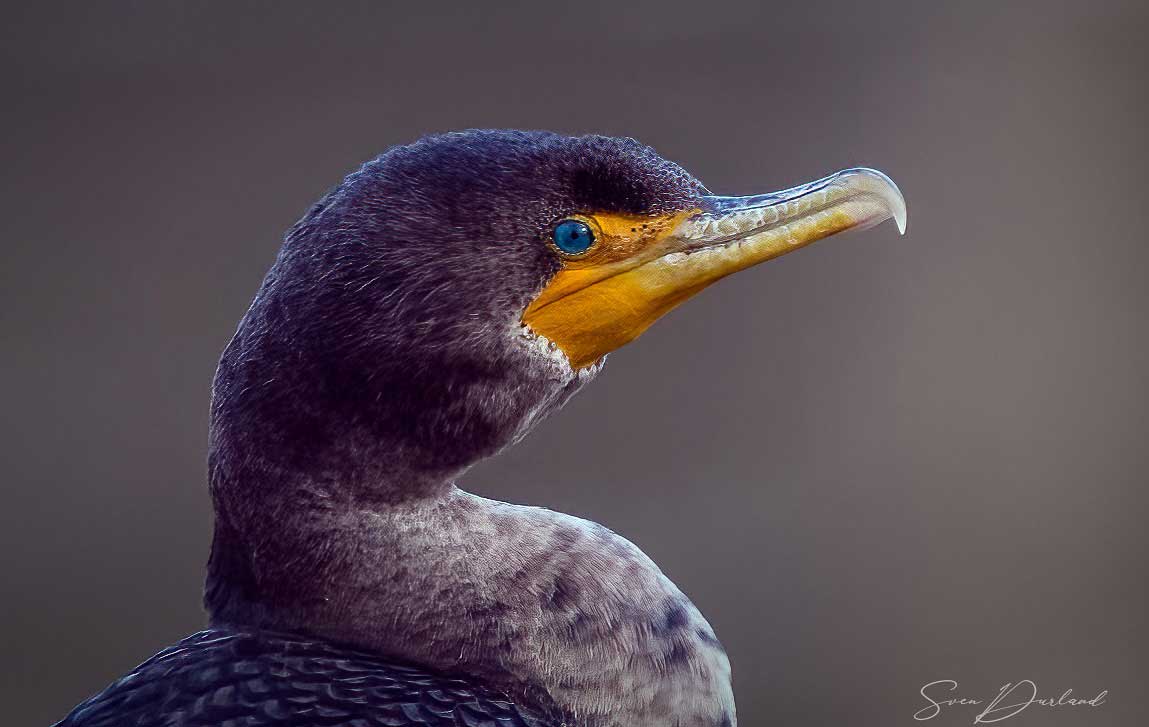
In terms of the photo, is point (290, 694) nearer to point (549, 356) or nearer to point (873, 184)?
point (549, 356)

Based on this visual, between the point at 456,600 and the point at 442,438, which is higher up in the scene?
the point at 442,438

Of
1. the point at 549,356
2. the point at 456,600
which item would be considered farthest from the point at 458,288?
the point at 456,600

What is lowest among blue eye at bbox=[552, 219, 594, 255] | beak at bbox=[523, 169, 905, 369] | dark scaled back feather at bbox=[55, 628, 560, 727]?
dark scaled back feather at bbox=[55, 628, 560, 727]

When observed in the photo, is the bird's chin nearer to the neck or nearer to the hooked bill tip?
the neck

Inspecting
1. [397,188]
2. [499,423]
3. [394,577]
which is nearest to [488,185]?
[397,188]

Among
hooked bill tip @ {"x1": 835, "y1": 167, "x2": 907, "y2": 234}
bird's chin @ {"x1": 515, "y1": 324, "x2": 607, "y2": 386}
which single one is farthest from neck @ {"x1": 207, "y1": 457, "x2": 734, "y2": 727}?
hooked bill tip @ {"x1": 835, "y1": 167, "x2": 907, "y2": 234}

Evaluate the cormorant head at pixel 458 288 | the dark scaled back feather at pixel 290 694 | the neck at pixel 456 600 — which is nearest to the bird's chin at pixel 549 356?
the cormorant head at pixel 458 288

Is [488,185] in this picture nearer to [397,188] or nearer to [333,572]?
[397,188]
